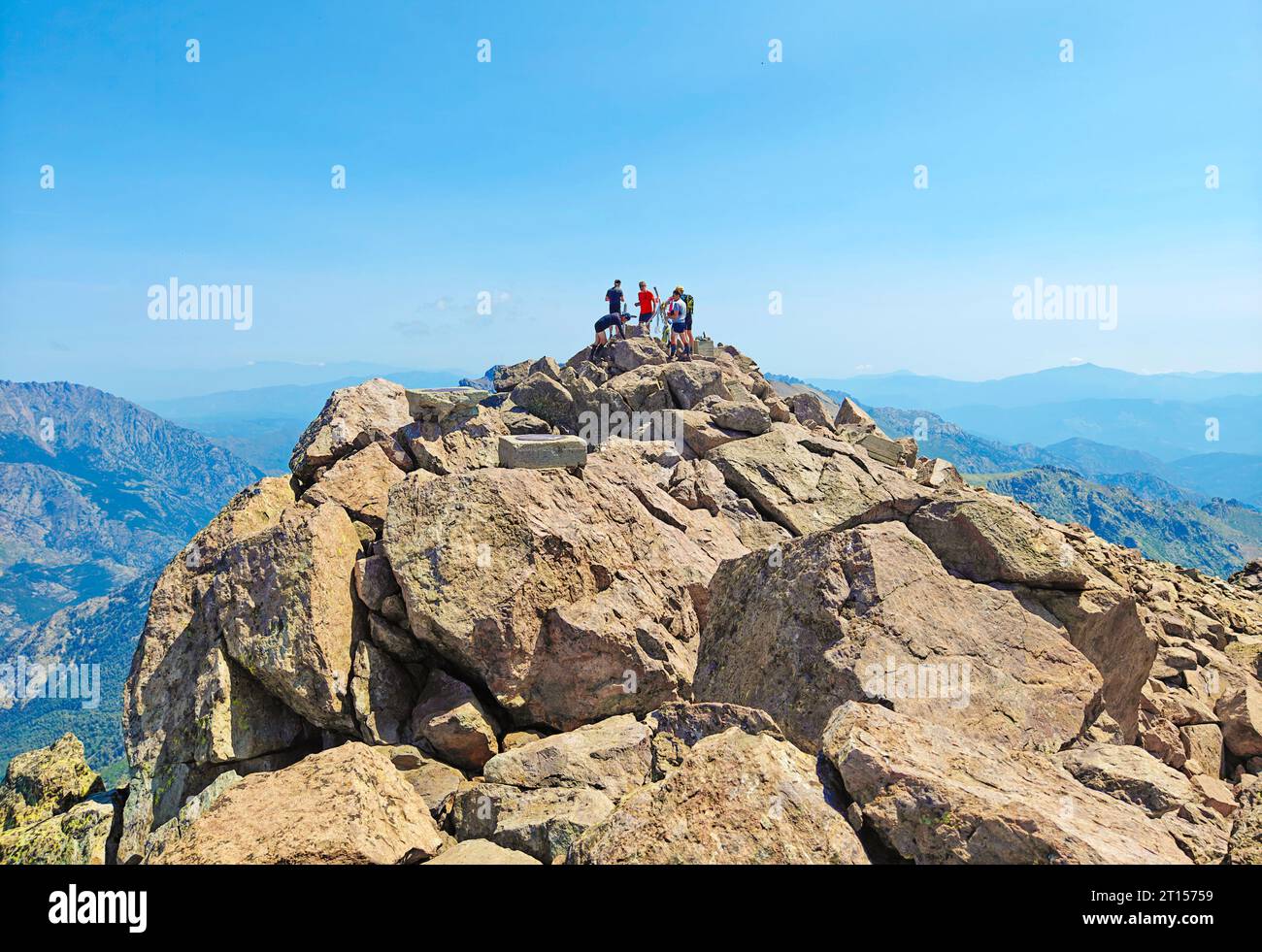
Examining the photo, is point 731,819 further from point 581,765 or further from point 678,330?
point 678,330

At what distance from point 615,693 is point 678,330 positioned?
31.3m

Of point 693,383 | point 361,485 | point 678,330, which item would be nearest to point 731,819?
point 361,485

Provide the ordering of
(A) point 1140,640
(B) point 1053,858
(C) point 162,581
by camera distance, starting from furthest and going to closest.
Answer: (C) point 162,581 → (A) point 1140,640 → (B) point 1053,858

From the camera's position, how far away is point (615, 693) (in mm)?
14375

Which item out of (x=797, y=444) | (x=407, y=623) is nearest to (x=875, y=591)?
(x=407, y=623)

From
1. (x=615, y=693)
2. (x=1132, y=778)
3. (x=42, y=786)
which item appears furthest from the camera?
(x=42, y=786)

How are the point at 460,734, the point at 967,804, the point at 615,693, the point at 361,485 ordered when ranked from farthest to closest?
1. the point at 361,485
2. the point at 615,693
3. the point at 460,734
4. the point at 967,804

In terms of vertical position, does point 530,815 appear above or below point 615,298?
below

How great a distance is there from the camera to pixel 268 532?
15375mm

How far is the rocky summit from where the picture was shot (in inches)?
331

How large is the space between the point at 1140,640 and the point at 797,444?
13.5 meters

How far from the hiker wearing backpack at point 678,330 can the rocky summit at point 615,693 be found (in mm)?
21557

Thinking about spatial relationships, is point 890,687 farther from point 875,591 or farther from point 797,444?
point 797,444

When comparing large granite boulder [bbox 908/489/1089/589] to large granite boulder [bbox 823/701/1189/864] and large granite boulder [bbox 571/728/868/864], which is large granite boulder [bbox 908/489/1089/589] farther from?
large granite boulder [bbox 571/728/868/864]
